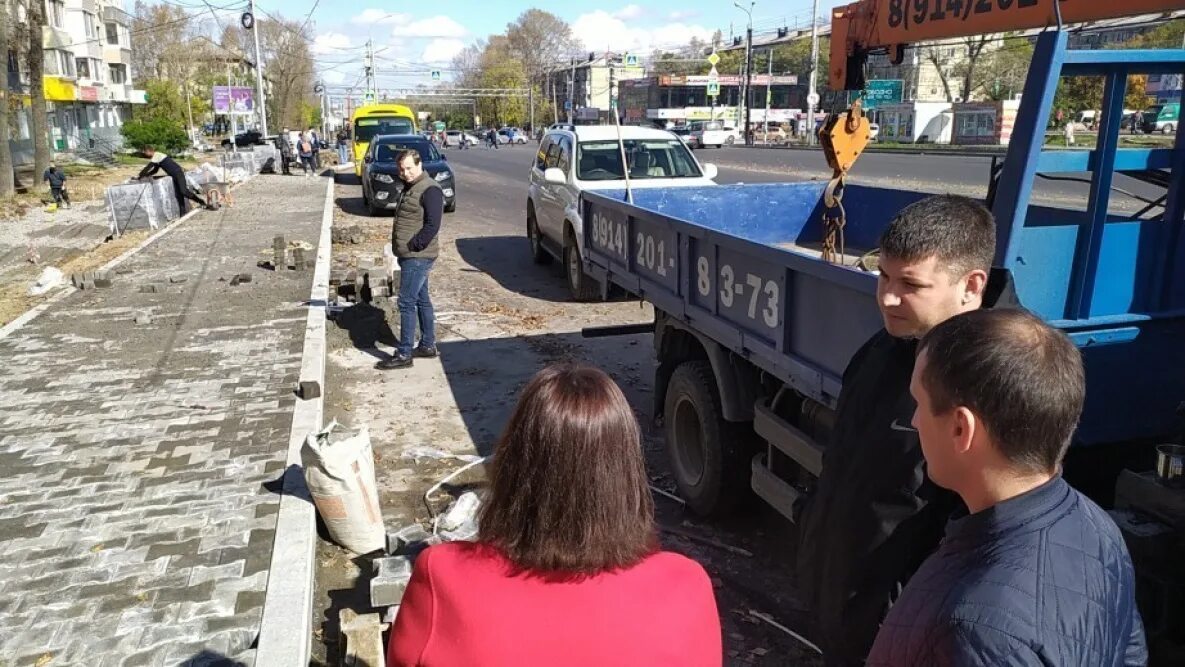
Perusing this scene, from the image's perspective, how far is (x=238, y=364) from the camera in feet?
25.6

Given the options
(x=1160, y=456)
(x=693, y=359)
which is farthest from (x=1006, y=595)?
(x=693, y=359)

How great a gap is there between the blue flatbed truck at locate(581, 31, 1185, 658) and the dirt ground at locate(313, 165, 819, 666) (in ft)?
1.41

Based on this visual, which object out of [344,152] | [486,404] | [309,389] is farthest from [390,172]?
[344,152]

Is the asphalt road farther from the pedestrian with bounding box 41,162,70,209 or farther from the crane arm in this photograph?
the pedestrian with bounding box 41,162,70,209

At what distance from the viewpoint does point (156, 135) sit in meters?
45.1

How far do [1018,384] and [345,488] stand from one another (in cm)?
384

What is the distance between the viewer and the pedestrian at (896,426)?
2199 millimetres

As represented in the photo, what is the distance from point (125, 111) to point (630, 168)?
8207cm

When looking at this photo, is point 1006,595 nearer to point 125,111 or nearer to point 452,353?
point 452,353

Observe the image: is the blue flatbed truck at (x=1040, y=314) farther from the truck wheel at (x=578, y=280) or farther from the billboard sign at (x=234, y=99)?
the billboard sign at (x=234, y=99)

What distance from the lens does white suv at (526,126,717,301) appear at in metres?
10.8

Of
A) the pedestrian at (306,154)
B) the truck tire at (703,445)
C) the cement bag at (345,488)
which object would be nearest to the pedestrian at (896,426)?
the truck tire at (703,445)

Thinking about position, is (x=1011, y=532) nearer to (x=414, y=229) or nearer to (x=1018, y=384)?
(x=1018, y=384)

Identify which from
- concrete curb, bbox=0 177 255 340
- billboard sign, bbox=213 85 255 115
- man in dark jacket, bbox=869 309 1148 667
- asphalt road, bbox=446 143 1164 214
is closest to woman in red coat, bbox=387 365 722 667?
man in dark jacket, bbox=869 309 1148 667
